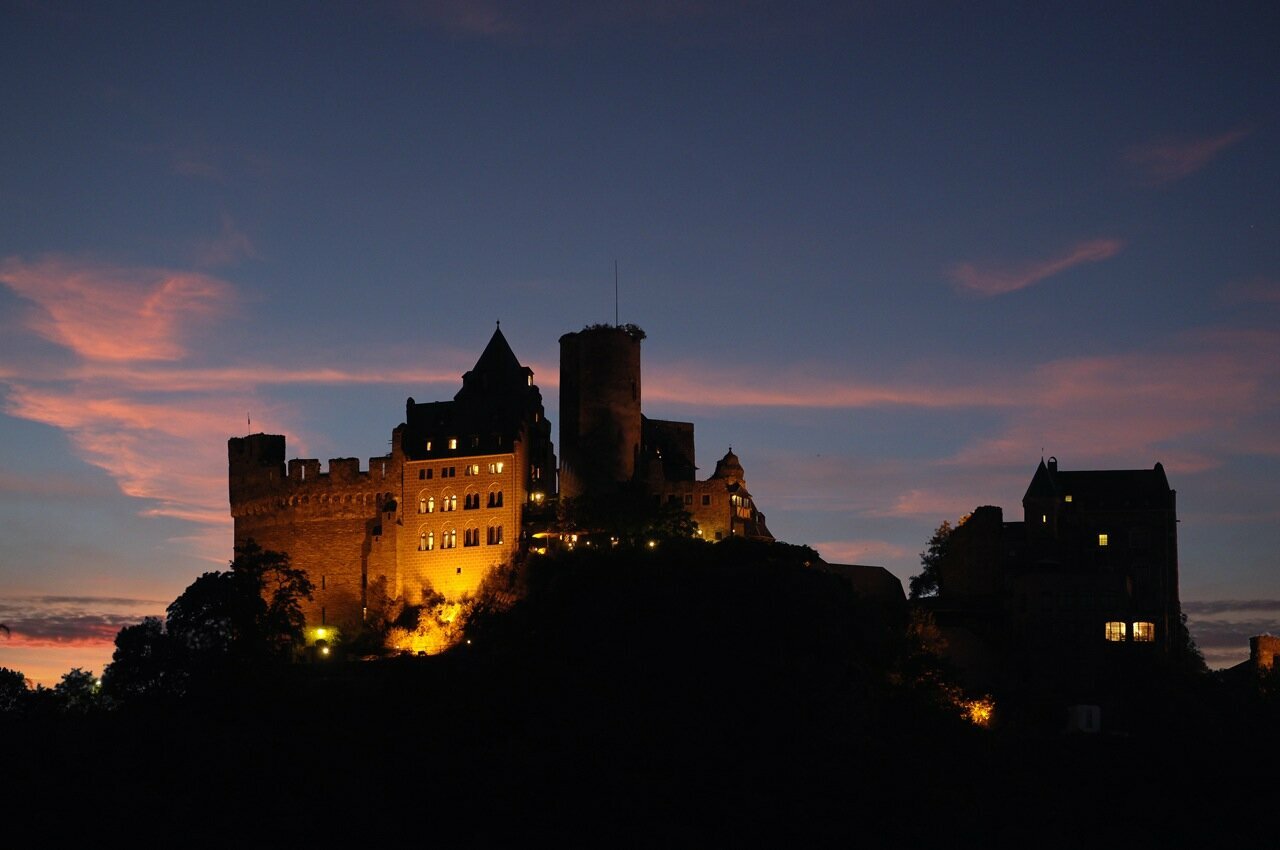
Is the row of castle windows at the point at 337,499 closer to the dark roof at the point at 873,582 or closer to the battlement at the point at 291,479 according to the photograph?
the battlement at the point at 291,479

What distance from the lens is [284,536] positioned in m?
122

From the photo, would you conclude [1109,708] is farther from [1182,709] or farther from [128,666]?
[128,666]

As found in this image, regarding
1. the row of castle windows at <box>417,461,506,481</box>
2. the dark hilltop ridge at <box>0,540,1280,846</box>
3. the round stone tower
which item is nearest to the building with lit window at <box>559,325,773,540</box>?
the round stone tower

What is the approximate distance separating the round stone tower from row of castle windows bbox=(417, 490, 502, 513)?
14.1 ft

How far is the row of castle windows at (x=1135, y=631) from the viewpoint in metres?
104

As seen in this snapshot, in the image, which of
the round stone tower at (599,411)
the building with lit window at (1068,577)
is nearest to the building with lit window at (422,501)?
the round stone tower at (599,411)

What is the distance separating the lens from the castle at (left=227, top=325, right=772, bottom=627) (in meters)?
116

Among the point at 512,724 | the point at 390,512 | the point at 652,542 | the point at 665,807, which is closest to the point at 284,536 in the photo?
the point at 390,512

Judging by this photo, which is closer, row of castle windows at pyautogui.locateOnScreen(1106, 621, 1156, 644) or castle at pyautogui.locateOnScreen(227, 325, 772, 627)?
row of castle windows at pyautogui.locateOnScreen(1106, 621, 1156, 644)

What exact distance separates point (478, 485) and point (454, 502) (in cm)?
185

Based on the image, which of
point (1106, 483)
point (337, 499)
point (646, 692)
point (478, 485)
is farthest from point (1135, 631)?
point (337, 499)

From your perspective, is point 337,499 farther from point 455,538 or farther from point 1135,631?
point 1135,631

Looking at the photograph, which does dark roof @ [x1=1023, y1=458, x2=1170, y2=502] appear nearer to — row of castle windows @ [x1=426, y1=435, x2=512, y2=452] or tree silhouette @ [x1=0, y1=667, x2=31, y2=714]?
row of castle windows @ [x1=426, y1=435, x2=512, y2=452]

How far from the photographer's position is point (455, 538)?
4592 inches
